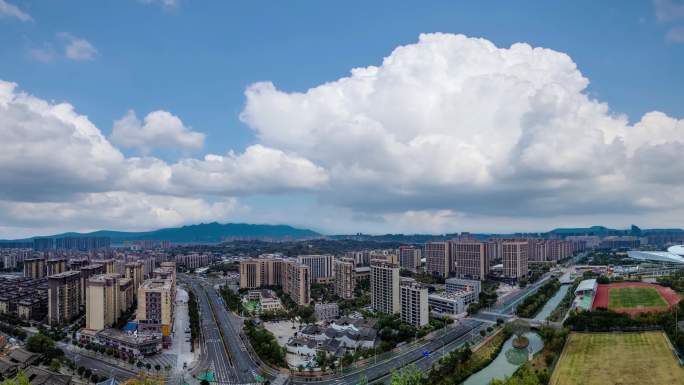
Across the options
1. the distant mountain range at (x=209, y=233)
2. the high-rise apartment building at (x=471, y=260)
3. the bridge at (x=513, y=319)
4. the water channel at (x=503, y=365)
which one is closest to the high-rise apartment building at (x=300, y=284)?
the bridge at (x=513, y=319)

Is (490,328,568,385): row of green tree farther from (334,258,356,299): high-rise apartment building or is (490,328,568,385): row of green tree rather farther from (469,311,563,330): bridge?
(334,258,356,299): high-rise apartment building

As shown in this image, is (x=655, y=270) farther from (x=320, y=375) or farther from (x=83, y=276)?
(x=83, y=276)

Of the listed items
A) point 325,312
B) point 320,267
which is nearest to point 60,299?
point 325,312

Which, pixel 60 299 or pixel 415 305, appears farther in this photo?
pixel 60 299

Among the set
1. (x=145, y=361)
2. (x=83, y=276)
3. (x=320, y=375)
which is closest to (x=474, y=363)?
(x=320, y=375)

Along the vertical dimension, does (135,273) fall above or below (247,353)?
above

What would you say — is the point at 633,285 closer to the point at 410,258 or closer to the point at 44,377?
the point at 410,258
